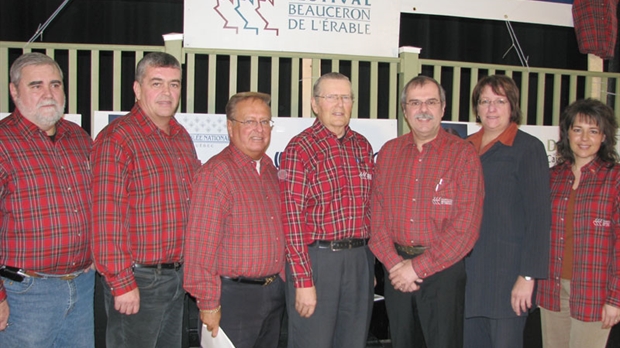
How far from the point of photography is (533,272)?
221 cm

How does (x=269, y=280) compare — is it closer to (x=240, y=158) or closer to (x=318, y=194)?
(x=318, y=194)

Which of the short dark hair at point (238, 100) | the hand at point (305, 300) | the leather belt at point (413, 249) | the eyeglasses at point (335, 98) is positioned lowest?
the hand at point (305, 300)

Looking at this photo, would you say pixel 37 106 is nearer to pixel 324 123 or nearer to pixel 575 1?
pixel 324 123

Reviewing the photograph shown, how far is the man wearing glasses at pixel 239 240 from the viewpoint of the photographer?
1994mm

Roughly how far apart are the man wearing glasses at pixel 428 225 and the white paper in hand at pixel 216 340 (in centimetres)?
82

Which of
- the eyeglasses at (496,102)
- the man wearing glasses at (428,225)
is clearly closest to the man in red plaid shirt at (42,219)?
the man wearing glasses at (428,225)

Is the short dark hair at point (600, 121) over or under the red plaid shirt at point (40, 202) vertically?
over

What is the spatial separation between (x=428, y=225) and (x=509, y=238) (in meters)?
0.43

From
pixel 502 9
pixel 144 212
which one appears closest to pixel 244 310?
pixel 144 212

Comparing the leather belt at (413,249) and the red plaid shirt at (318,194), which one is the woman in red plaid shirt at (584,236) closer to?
the leather belt at (413,249)

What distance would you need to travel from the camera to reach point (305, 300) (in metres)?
2.07

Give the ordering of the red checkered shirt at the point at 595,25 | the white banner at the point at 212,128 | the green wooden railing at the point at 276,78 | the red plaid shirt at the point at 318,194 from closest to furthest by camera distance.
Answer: the red plaid shirt at the point at 318,194 < the white banner at the point at 212,128 < the green wooden railing at the point at 276,78 < the red checkered shirt at the point at 595,25

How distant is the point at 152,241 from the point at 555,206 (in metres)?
1.99

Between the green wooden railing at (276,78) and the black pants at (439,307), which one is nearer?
the black pants at (439,307)
